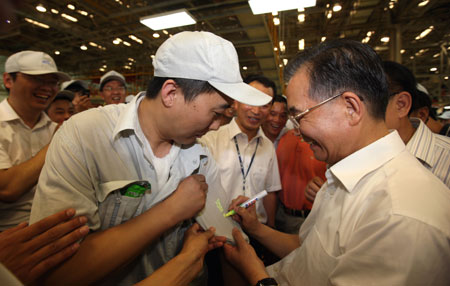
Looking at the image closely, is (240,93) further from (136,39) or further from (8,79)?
(136,39)

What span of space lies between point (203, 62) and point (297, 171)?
249 centimetres

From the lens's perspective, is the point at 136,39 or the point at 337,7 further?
the point at 136,39

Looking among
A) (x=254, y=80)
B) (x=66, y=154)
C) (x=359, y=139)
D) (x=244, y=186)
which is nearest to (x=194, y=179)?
(x=66, y=154)

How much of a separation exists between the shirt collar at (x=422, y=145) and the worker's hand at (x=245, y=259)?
1.62 metres

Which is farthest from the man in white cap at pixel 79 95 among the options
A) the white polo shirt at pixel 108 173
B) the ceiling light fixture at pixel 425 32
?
the ceiling light fixture at pixel 425 32

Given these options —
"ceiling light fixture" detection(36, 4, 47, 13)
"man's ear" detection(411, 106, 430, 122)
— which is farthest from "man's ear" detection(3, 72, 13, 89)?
"ceiling light fixture" detection(36, 4, 47, 13)

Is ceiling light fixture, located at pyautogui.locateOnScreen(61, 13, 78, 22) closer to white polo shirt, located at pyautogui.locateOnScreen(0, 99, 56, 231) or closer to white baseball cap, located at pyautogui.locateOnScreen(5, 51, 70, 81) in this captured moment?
white baseball cap, located at pyautogui.locateOnScreen(5, 51, 70, 81)

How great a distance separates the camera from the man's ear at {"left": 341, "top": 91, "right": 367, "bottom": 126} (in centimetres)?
120

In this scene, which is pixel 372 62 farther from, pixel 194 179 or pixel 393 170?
pixel 194 179

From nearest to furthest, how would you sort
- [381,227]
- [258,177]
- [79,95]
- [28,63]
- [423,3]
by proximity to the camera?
1. [381,227]
2. [28,63]
3. [258,177]
4. [79,95]
5. [423,3]

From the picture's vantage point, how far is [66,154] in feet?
3.81

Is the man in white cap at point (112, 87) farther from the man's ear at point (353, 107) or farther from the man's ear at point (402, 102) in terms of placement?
the man's ear at point (402, 102)

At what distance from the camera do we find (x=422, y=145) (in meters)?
2.00

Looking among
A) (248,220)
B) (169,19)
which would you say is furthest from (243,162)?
(169,19)
